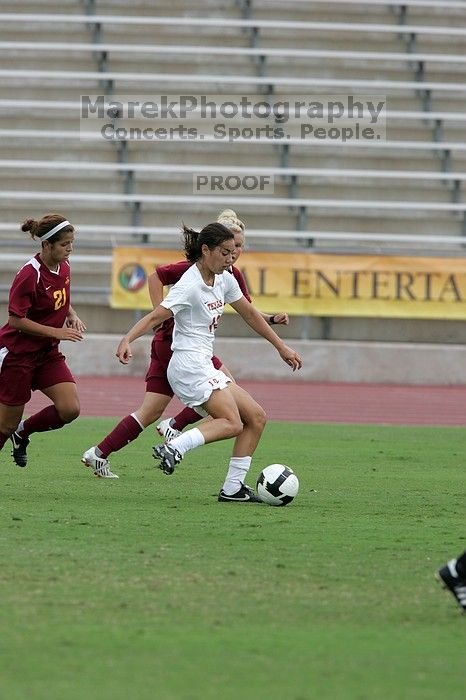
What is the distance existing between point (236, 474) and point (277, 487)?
1.03 feet

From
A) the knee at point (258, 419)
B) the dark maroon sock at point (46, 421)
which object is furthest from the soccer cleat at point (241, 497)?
the dark maroon sock at point (46, 421)

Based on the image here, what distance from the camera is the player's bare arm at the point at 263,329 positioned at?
8203 mm

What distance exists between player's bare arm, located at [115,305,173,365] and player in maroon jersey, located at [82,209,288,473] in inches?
37.9

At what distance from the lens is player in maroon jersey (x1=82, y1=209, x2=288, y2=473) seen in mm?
8867

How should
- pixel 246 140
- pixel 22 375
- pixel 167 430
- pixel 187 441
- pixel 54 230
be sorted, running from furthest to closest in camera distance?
pixel 246 140
pixel 167 430
pixel 22 375
pixel 54 230
pixel 187 441

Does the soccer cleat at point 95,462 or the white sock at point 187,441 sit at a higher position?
the white sock at point 187,441

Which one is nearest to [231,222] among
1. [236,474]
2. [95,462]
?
[95,462]

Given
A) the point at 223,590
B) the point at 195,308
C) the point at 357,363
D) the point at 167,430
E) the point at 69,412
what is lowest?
the point at 357,363

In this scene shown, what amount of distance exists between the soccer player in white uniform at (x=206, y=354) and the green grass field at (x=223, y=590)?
0.39m

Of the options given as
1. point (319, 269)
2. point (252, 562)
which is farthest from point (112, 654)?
point (319, 269)

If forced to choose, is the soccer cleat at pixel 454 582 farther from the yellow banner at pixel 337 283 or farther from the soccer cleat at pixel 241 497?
the yellow banner at pixel 337 283

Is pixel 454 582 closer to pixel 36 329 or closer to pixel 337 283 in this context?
pixel 36 329

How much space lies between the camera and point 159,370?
9562 mm

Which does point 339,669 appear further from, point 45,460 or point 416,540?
point 45,460
